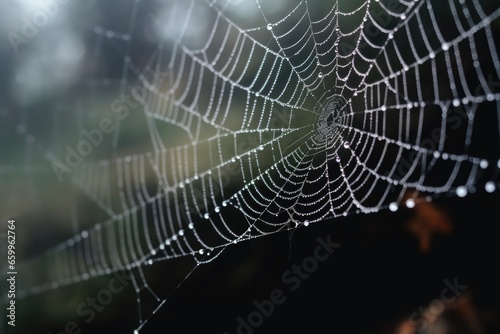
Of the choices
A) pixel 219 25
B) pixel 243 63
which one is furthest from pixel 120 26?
pixel 243 63

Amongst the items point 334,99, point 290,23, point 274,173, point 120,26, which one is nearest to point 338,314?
point 274,173

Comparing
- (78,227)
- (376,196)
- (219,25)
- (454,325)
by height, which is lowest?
(454,325)

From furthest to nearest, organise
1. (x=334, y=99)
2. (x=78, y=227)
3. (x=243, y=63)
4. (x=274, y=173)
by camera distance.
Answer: (x=78, y=227) → (x=243, y=63) → (x=274, y=173) → (x=334, y=99)

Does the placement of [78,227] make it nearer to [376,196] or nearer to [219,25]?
[219,25]

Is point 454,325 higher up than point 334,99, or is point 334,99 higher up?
point 334,99

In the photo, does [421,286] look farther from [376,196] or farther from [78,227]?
[78,227]

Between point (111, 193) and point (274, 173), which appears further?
point (111, 193)

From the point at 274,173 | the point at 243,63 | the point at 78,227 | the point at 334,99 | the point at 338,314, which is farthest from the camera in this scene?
the point at 78,227
